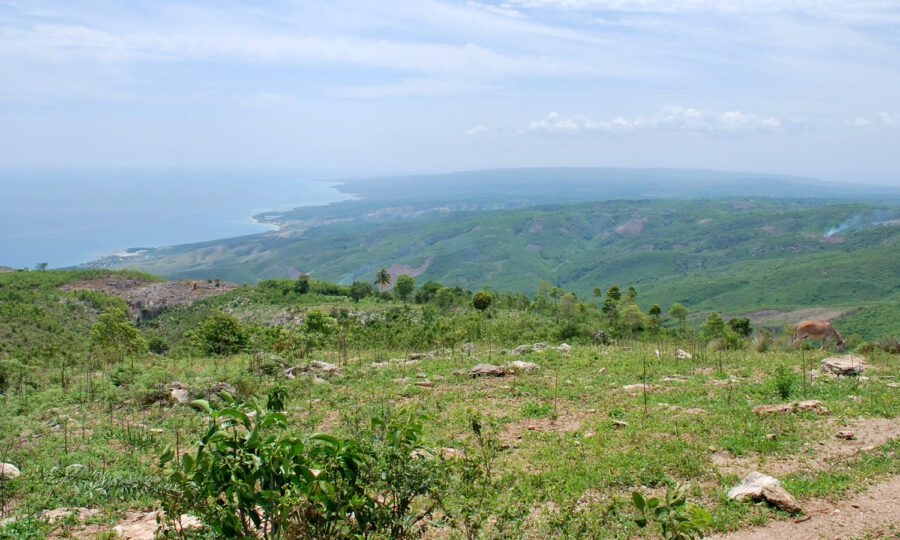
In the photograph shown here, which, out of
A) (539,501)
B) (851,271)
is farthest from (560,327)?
(851,271)

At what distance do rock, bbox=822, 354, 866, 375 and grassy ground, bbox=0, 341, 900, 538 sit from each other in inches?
16.1

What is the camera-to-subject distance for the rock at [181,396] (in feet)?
32.4

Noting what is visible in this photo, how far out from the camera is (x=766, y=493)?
5.16m

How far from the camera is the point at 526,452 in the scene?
703 cm

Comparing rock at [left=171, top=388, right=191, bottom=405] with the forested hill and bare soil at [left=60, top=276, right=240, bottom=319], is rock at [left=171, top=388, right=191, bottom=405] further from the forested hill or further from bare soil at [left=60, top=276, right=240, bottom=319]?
the forested hill

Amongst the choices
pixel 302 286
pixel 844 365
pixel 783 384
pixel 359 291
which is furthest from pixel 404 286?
pixel 783 384

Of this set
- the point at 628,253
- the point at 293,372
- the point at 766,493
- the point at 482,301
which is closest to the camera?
the point at 766,493

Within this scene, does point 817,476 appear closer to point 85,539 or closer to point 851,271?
point 85,539

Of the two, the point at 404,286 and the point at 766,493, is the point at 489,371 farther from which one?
the point at 404,286

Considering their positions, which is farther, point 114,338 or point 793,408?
point 114,338

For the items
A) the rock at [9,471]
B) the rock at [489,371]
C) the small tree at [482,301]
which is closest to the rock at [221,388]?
the rock at [9,471]

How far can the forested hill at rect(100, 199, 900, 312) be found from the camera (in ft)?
278

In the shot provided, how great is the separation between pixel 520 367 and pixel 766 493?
6992mm

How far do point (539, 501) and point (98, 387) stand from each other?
33.4 ft
